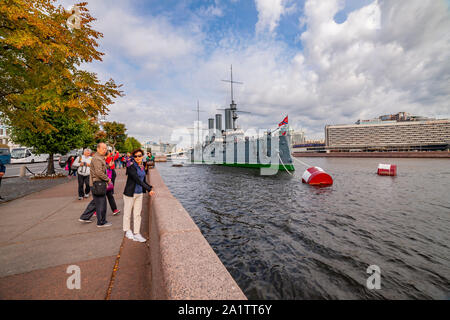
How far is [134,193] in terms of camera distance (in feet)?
13.9

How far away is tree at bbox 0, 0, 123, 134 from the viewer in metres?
5.66

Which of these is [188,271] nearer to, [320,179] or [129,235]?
[129,235]

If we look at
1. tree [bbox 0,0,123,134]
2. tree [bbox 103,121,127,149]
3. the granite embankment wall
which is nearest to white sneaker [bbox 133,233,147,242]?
the granite embankment wall

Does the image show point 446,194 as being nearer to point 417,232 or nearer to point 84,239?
point 417,232

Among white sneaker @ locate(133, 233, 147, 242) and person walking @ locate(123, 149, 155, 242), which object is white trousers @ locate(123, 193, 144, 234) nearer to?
person walking @ locate(123, 149, 155, 242)

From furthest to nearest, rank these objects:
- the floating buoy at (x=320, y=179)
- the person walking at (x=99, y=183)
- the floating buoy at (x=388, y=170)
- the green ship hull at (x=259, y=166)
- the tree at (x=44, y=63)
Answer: the green ship hull at (x=259, y=166) < the floating buoy at (x=388, y=170) < the floating buoy at (x=320, y=179) < the tree at (x=44, y=63) < the person walking at (x=99, y=183)

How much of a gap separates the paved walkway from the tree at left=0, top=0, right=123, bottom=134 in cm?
464

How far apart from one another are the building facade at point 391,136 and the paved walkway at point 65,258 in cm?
13747

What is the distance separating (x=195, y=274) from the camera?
221cm

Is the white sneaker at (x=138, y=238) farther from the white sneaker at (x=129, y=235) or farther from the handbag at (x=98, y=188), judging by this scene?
the handbag at (x=98, y=188)

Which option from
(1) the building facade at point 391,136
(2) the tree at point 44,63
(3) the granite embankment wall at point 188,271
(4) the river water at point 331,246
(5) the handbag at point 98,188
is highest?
(1) the building facade at point 391,136

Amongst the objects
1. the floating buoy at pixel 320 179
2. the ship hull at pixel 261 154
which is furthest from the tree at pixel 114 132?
the floating buoy at pixel 320 179

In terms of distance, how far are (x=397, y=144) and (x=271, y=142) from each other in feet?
399

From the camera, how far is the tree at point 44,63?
566 cm
